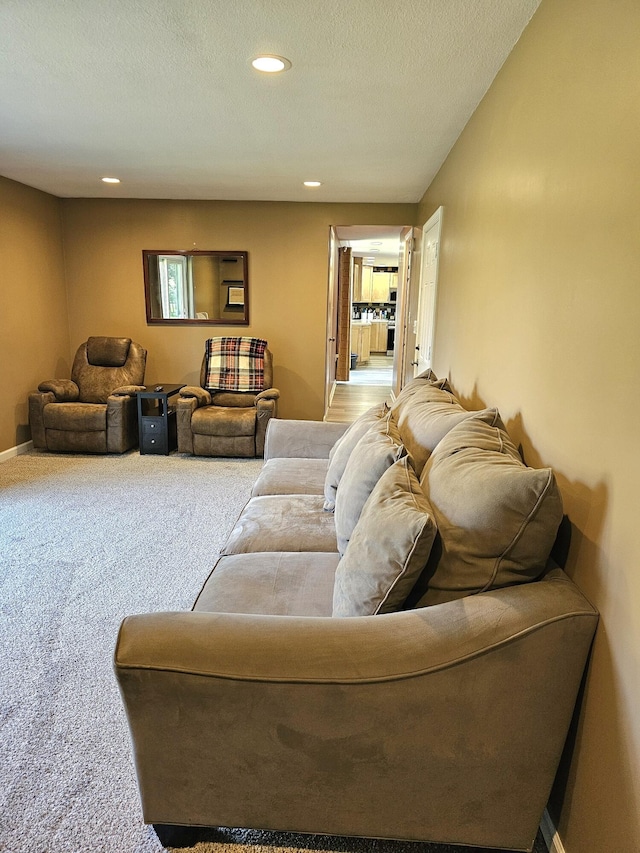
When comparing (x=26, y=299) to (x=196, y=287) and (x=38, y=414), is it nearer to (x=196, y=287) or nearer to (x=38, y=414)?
(x=38, y=414)

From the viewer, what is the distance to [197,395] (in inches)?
194

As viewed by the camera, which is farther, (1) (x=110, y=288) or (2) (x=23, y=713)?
(1) (x=110, y=288)

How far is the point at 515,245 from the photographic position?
6.13 ft

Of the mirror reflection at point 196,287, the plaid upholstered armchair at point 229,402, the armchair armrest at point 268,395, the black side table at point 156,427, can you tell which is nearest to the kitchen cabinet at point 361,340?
the mirror reflection at point 196,287

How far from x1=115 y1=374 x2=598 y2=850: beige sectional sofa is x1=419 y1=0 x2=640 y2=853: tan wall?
0.09 metres

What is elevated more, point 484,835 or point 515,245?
point 515,245

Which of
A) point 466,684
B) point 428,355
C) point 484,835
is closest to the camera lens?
point 466,684

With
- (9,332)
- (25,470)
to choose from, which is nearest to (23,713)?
(25,470)

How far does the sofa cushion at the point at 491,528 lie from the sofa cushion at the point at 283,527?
75 centimetres

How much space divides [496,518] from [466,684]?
361 millimetres

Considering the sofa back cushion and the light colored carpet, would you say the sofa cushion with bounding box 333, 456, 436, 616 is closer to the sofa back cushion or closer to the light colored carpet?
the sofa back cushion

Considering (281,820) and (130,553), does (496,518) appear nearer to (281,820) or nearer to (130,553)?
(281,820)

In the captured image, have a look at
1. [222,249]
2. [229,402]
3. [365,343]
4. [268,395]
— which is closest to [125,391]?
[229,402]

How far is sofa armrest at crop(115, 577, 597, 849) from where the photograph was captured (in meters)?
1.11
